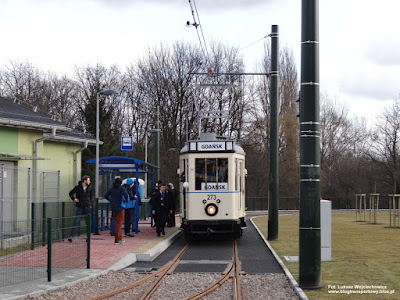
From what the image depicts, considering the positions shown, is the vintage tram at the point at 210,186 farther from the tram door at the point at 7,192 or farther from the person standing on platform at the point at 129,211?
the tram door at the point at 7,192

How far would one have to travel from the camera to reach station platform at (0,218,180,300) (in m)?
9.50

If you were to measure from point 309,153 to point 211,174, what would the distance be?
763cm

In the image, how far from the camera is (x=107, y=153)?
4528cm

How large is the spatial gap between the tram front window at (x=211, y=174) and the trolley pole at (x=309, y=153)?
738cm

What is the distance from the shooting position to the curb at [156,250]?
13.9m

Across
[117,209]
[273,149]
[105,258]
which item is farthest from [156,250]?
[273,149]

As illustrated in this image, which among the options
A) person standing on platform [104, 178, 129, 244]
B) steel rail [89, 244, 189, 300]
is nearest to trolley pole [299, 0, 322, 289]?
steel rail [89, 244, 189, 300]

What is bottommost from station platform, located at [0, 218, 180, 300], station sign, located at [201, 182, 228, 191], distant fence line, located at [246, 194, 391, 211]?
distant fence line, located at [246, 194, 391, 211]

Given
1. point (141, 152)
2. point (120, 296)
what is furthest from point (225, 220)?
point (141, 152)

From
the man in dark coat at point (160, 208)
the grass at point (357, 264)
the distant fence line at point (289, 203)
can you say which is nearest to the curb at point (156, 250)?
the man in dark coat at point (160, 208)

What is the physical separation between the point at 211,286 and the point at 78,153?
1374 centimetres

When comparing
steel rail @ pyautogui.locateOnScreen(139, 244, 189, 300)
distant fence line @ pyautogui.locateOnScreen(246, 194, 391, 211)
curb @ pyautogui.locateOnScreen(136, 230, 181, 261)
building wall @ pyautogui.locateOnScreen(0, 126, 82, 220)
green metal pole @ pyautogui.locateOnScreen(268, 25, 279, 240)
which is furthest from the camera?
distant fence line @ pyautogui.locateOnScreen(246, 194, 391, 211)

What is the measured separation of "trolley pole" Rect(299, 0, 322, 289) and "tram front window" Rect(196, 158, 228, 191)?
738 centimetres

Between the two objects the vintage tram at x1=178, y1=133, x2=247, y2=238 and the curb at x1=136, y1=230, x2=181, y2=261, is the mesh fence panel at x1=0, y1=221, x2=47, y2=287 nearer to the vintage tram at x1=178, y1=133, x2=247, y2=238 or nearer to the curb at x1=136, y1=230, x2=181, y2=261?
the curb at x1=136, y1=230, x2=181, y2=261
